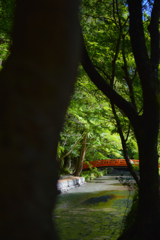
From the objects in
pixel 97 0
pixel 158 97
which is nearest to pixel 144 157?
pixel 158 97

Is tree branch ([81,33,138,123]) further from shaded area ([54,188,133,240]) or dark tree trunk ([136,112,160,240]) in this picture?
shaded area ([54,188,133,240])

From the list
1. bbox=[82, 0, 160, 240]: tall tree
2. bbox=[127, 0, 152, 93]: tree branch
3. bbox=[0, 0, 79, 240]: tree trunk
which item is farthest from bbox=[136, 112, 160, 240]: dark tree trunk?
bbox=[0, 0, 79, 240]: tree trunk

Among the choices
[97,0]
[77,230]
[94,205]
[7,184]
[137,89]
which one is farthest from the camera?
[94,205]

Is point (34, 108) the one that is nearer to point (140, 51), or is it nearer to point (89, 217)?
point (140, 51)

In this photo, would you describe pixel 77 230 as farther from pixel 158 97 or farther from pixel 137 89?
pixel 158 97

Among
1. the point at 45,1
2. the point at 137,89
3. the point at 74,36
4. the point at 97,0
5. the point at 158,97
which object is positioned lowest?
the point at 74,36

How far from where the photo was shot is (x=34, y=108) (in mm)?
1008

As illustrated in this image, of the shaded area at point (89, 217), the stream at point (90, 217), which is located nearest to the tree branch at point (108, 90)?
the stream at point (90, 217)

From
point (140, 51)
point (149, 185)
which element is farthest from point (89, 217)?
point (140, 51)

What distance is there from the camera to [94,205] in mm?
12094

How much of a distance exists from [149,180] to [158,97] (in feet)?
4.57

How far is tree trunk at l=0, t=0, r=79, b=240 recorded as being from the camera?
95 cm

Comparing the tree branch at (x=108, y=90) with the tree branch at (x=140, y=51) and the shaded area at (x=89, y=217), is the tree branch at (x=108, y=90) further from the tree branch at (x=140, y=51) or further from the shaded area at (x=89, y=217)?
the shaded area at (x=89, y=217)

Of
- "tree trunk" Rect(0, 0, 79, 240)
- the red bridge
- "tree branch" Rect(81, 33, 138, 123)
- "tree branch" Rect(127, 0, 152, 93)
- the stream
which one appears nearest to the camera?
"tree trunk" Rect(0, 0, 79, 240)
